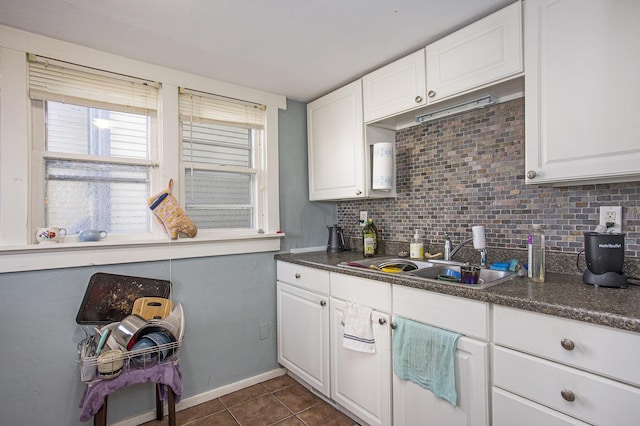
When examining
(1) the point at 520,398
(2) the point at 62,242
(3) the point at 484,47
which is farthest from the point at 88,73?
(1) the point at 520,398

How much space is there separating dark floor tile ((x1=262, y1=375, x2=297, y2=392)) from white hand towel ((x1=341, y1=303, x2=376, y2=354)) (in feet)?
2.73

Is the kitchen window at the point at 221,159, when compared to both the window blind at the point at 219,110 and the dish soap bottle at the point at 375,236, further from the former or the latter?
the dish soap bottle at the point at 375,236

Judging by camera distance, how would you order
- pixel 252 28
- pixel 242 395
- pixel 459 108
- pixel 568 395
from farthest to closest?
1. pixel 242 395
2. pixel 459 108
3. pixel 252 28
4. pixel 568 395

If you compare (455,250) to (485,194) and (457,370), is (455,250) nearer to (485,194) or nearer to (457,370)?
(485,194)

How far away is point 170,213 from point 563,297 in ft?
6.52

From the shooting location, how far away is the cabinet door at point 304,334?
2.01m

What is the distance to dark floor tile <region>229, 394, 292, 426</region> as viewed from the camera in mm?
1926

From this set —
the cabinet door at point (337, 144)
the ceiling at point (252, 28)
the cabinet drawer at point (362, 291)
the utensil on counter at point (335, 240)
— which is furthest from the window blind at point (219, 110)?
the cabinet drawer at point (362, 291)

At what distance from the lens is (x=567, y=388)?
1032 millimetres

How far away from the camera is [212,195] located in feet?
7.48

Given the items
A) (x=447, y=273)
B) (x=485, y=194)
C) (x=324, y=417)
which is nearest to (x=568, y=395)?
(x=447, y=273)

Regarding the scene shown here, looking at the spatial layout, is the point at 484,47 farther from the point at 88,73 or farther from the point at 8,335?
the point at 8,335

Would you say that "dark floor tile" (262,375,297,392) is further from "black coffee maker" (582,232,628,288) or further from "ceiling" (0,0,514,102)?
"ceiling" (0,0,514,102)

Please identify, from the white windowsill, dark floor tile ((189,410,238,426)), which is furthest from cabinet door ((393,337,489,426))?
the white windowsill
